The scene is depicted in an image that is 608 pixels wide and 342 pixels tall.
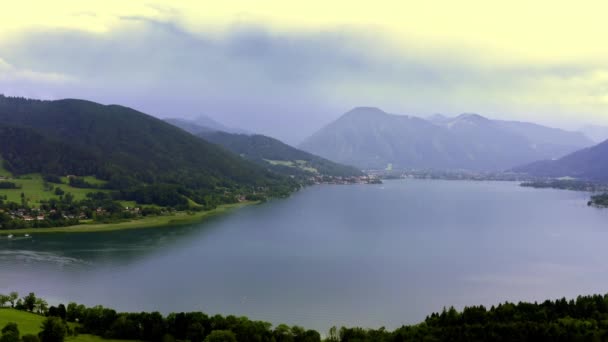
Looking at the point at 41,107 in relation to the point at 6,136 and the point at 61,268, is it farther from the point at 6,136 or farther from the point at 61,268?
the point at 61,268

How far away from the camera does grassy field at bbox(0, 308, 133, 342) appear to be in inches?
820

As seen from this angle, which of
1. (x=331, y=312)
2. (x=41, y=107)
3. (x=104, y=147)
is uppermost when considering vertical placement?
(x=41, y=107)

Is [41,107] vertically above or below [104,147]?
above

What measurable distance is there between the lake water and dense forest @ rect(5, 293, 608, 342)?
12.8 ft

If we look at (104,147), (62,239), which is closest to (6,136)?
(104,147)

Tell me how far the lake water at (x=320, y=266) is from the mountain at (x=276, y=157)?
73.8m

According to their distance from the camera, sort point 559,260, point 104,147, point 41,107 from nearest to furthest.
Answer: point 559,260 < point 104,147 < point 41,107

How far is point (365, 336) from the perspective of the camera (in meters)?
20.9

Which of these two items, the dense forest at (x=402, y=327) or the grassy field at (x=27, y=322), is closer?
the dense forest at (x=402, y=327)

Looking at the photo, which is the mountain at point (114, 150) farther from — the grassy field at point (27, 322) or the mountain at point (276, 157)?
the grassy field at point (27, 322)

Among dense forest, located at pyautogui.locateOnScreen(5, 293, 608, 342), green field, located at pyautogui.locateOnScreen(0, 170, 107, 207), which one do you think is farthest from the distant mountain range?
dense forest, located at pyautogui.locateOnScreen(5, 293, 608, 342)

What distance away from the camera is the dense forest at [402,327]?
66.5 ft

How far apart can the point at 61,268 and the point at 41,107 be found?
293 feet

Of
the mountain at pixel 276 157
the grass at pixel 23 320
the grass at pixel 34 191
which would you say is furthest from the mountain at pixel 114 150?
the grass at pixel 23 320
